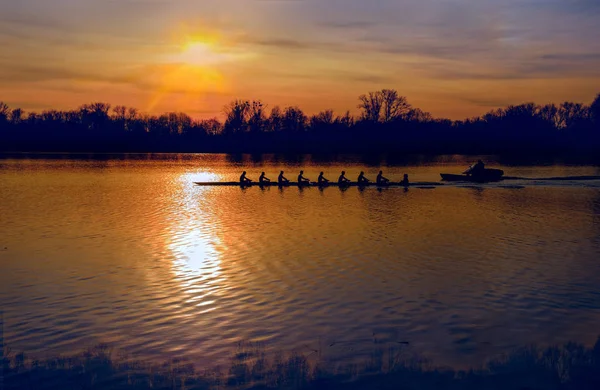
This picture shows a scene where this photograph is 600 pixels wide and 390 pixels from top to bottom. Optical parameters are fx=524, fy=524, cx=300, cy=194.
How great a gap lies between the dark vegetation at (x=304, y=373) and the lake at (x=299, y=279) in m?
0.51

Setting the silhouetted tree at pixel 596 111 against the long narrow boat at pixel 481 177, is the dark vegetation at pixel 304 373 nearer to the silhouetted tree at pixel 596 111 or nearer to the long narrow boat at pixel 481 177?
the long narrow boat at pixel 481 177

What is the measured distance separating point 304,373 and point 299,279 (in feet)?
24.8

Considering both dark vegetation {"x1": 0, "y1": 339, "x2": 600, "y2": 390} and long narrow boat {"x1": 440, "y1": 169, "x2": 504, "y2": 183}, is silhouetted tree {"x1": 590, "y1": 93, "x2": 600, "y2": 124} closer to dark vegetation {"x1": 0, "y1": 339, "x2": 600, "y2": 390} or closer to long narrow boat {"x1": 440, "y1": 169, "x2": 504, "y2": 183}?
long narrow boat {"x1": 440, "y1": 169, "x2": 504, "y2": 183}

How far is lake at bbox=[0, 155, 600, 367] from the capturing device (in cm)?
1195

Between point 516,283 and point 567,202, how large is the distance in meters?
28.2

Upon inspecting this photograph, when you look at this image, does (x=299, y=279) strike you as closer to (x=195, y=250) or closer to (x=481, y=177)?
(x=195, y=250)

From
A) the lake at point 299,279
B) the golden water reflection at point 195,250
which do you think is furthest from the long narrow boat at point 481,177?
the golden water reflection at point 195,250

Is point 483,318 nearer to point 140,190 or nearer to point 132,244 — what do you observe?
point 132,244

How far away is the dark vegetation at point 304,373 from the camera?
369 inches

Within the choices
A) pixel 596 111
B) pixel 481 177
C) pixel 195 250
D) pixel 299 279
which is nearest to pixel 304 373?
pixel 299 279

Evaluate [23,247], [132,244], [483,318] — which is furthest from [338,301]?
[23,247]

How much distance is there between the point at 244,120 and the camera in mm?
182875

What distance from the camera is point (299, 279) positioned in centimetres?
1739

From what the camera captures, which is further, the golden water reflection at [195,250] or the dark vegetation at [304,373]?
the golden water reflection at [195,250]
